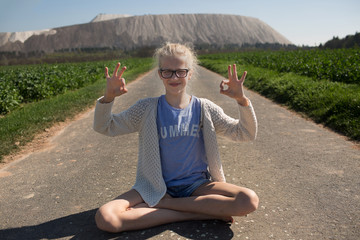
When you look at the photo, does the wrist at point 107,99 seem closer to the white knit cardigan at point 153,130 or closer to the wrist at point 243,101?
the white knit cardigan at point 153,130

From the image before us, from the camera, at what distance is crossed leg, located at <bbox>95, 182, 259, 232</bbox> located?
9.01ft

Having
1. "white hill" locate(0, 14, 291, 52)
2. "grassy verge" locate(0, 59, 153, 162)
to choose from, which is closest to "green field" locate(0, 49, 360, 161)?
"grassy verge" locate(0, 59, 153, 162)

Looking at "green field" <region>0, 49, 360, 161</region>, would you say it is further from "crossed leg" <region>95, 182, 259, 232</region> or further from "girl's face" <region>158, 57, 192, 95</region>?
"girl's face" <region>158, 57, 192, 95</region>

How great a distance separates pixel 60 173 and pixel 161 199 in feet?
6.88

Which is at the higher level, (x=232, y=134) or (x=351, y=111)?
(x=232, y=134)

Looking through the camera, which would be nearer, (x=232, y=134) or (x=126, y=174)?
(x=232, y=134)

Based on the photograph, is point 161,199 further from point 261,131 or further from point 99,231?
point 261,131

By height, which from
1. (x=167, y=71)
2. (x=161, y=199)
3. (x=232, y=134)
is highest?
(x=167, y=71)

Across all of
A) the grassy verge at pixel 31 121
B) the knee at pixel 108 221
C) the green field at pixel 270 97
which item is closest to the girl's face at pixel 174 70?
the knee at pixel 108 221

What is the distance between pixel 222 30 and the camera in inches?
5349

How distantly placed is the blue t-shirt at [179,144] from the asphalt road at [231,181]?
1.34 feet

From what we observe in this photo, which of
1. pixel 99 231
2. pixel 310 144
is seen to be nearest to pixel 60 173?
pixel 99 231

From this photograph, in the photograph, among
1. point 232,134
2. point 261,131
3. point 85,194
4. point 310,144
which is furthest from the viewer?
point 261,131

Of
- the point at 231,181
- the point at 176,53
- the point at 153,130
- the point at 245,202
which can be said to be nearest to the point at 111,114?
the point at 153,130
